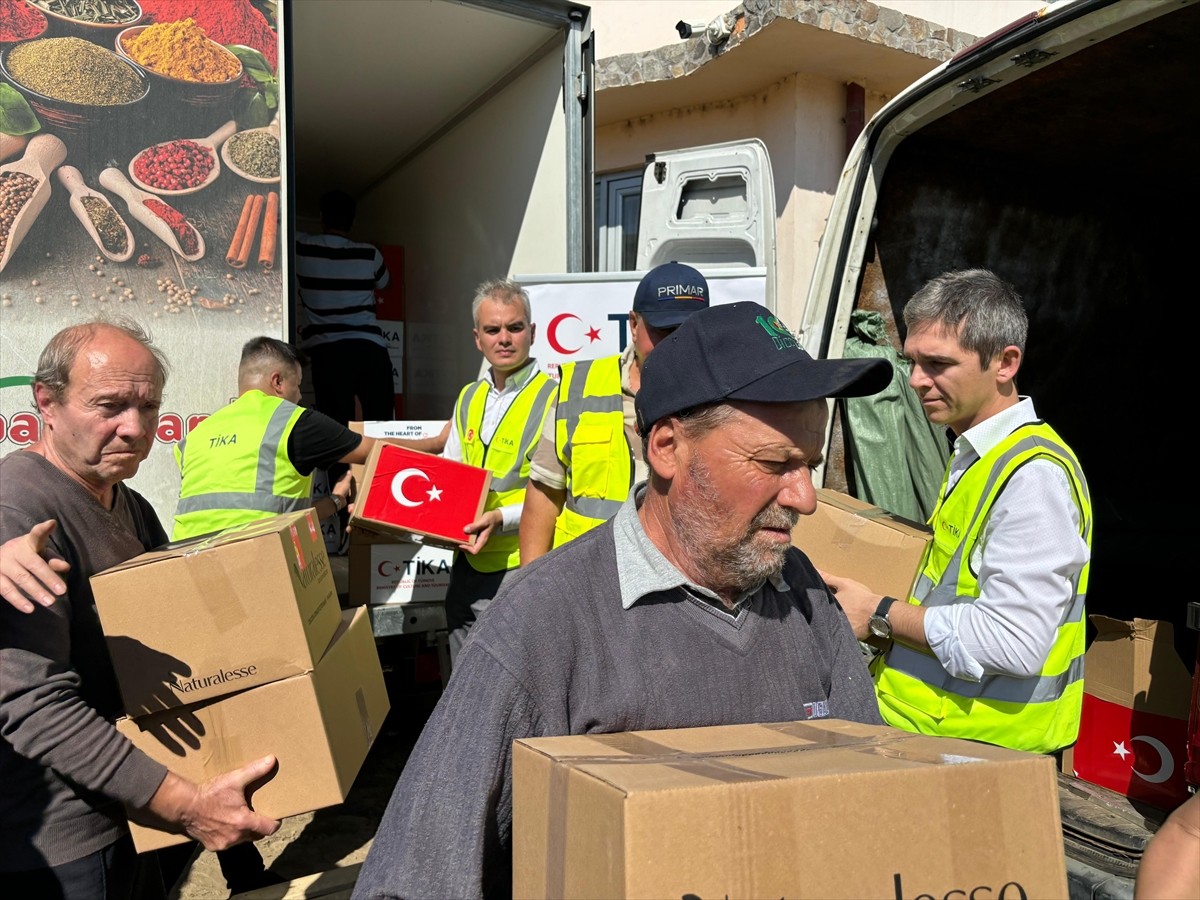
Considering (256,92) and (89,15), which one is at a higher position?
(89,15)

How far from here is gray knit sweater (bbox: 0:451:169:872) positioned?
1.94m

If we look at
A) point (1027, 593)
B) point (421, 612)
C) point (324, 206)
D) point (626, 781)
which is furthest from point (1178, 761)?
point (324, 206)

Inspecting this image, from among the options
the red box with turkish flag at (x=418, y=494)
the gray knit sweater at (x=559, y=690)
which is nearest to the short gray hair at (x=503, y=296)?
the red box with turkish flag at (x=418, y=494)

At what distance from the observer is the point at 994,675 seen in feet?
7.24

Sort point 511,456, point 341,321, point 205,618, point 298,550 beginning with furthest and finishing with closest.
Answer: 1. point 341,321
2. point 511,456
3. point 298,550
4. point 205,618

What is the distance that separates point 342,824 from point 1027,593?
3.13 metres

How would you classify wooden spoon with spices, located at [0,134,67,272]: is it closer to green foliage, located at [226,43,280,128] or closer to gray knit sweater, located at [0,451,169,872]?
green foliage, located at [226,43,280,128]

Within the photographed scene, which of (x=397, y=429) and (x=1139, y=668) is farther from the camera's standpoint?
(x=397, y=429)

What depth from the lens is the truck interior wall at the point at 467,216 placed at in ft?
16.1

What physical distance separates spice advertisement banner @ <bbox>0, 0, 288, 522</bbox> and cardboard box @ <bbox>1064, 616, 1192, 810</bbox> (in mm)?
3163

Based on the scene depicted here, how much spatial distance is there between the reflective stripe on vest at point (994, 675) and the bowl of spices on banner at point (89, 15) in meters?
3.22

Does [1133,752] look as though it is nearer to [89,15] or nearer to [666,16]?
[89,15]

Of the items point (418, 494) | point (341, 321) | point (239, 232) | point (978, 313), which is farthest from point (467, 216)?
point (978, 313)

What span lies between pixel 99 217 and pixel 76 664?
6.25ft
